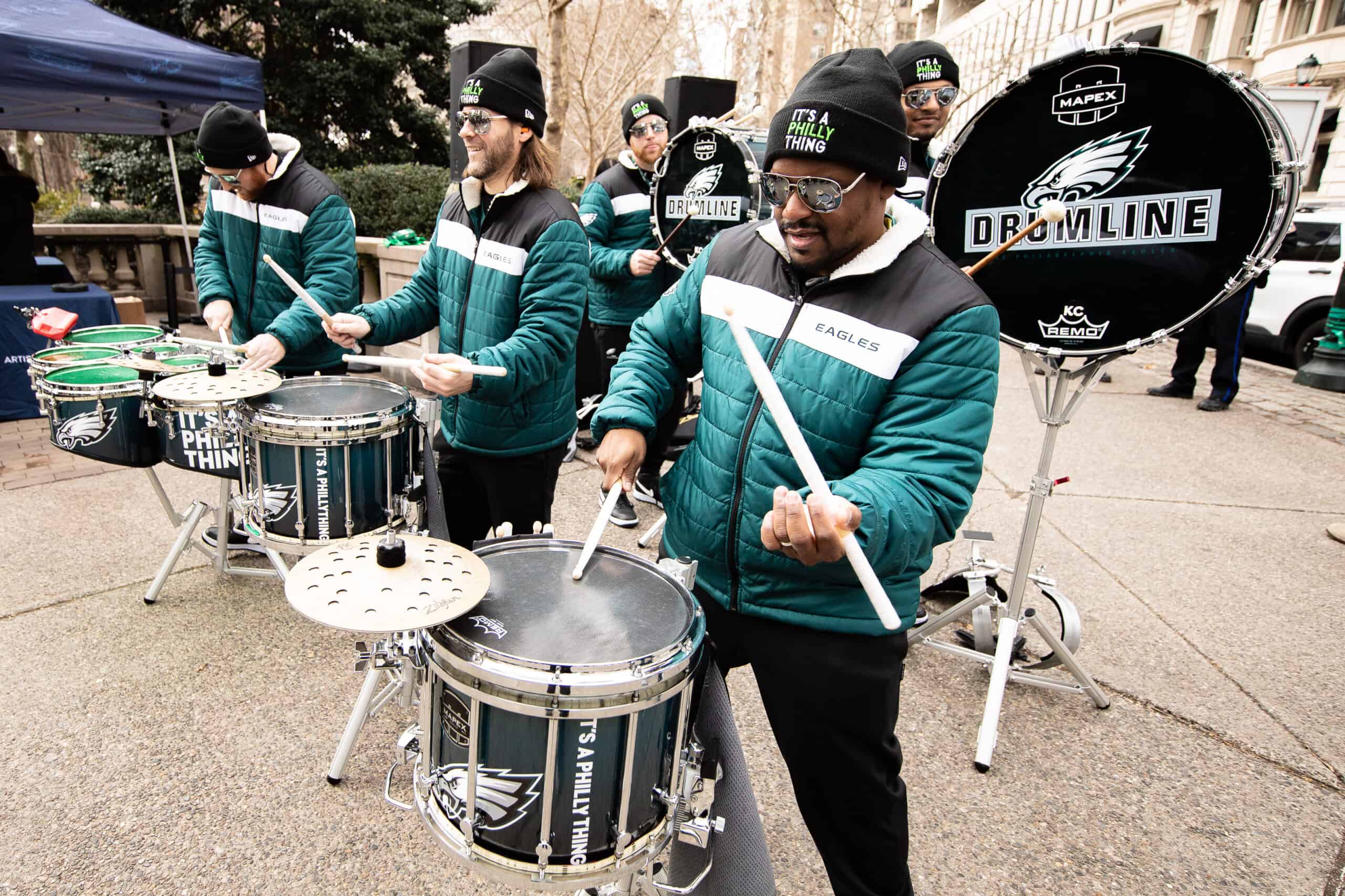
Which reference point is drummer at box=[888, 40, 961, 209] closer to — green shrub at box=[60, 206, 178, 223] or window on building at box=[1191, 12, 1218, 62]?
green shrub at box=[60, 206, 178, 223]

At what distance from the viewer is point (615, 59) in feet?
65.3

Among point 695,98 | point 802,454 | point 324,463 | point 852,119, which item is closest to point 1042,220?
point 852,119

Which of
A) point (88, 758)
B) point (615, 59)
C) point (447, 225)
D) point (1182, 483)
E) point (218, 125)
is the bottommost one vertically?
point (88, 758)

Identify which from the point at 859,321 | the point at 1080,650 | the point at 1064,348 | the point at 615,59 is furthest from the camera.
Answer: the point at 615,59

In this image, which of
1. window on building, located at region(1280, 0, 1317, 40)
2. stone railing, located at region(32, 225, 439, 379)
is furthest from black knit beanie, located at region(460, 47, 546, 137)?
window on building, located at region(1280, 0, 1317, 40)

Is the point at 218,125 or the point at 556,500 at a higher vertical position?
the point at 218,125

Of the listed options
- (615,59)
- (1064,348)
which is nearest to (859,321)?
(1064,348)

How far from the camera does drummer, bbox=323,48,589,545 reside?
2.57 metres

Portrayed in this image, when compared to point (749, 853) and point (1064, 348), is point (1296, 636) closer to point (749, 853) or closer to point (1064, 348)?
point (1064, 348)

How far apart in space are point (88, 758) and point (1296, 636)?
16.0 ft

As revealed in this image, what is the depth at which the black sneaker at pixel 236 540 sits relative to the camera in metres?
3.88

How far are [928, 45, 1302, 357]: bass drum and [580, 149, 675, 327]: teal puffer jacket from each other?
2604mm

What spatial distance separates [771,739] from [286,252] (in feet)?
9.39

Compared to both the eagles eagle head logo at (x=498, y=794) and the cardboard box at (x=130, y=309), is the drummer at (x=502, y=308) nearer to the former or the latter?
the eagles eagle head logo at (x=498, y=794)
